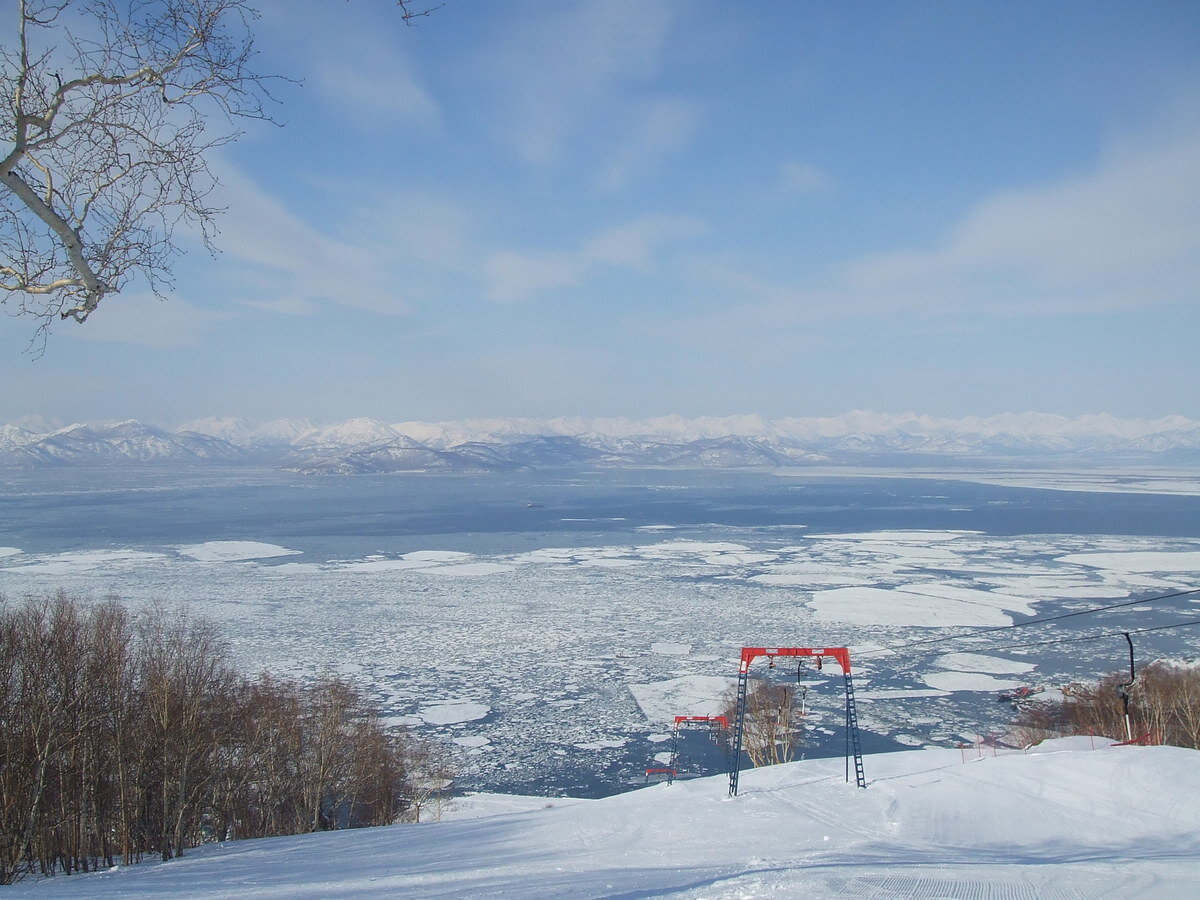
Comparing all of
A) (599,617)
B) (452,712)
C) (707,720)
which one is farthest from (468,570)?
(707,720)

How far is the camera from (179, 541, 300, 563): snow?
137 ft

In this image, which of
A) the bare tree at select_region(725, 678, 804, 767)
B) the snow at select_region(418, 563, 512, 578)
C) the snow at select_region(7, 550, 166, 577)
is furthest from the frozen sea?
the bare tree at select_region(725, 678, 804, 767)

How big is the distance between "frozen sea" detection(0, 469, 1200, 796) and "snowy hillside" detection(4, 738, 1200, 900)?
5568mm

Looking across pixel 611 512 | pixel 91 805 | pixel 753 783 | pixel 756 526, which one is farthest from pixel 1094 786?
pixel 611 512

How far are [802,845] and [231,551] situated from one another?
44669 mm

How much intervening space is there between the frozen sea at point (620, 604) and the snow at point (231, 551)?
1.01ft

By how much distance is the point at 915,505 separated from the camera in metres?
81.9

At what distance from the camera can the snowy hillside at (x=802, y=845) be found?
16.4ft

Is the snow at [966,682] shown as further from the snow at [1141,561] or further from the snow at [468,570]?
the snow at [468,570]

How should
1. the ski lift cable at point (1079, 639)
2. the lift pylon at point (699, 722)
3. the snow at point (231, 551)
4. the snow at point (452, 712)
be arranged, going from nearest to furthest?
the lift pylon at point (699, 722) → the snow at point (452, 712) → the ski lift cable at point (1079, 639) → the snow at point (231, 551)

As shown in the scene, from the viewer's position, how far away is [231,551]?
1759 inches

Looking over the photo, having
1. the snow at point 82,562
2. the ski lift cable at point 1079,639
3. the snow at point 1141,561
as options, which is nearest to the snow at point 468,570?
the snow at point 82,562

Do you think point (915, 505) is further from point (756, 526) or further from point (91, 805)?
point (91, 805)

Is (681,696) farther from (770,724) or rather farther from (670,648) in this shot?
(670,648)
